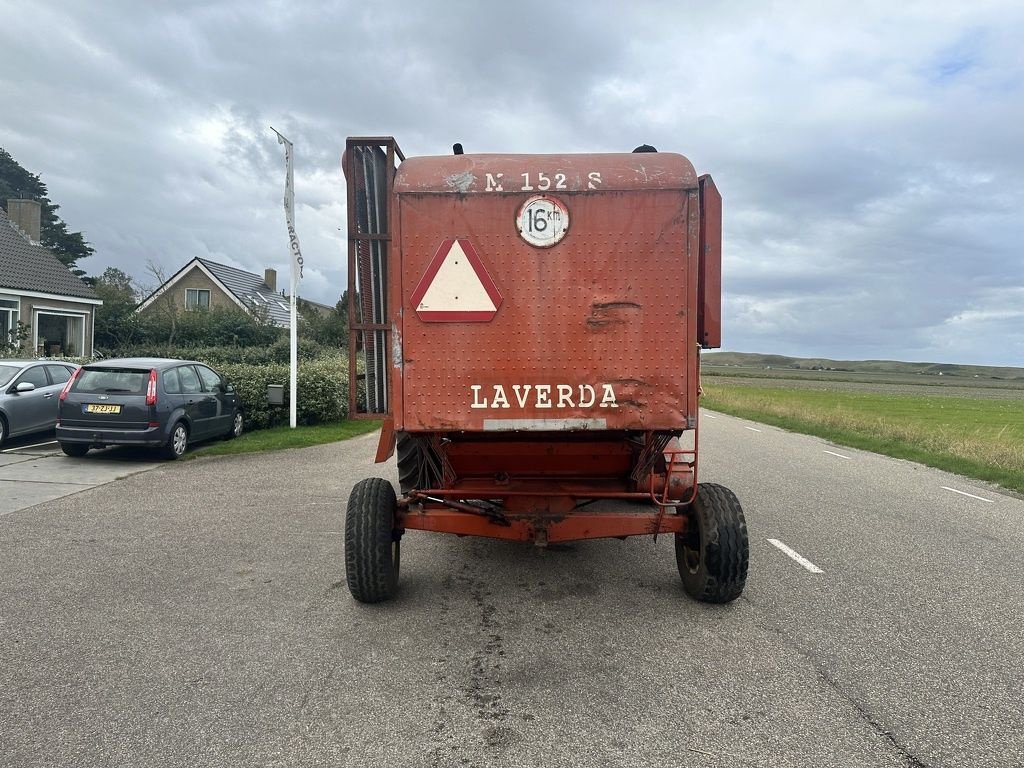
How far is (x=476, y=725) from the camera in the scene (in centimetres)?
302

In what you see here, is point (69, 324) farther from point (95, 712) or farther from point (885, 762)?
point (885, 762)

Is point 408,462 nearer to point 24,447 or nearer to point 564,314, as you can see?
point 564,314

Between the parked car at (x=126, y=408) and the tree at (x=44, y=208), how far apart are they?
137 ft

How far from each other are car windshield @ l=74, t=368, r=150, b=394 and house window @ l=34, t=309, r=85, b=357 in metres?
16.7

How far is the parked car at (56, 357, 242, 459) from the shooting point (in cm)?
963

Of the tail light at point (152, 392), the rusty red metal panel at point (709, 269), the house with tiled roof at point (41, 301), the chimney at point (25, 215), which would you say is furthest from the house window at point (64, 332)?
the rusty red metal panel at point (709, 269)

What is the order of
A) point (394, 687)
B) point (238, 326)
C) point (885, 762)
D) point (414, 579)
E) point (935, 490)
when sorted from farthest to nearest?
point (238, 326), point (935, 490), point (414, 579), point (394, 687), point (885, 762)

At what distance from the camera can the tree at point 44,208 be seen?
45.6 m

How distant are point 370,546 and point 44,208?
54658mm

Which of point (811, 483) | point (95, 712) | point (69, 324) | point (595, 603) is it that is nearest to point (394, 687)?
point (95, 712)

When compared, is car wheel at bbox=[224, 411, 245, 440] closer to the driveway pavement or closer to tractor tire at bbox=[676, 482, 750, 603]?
the driveway pavement

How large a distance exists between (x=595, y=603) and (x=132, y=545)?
411 centimetres

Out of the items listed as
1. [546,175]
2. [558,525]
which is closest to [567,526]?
[558,525]

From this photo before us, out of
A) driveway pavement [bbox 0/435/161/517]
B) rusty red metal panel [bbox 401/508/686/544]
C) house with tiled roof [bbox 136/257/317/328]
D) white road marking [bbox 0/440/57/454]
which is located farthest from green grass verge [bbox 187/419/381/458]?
house with tiled roof [bbox 136/257/317/328]
